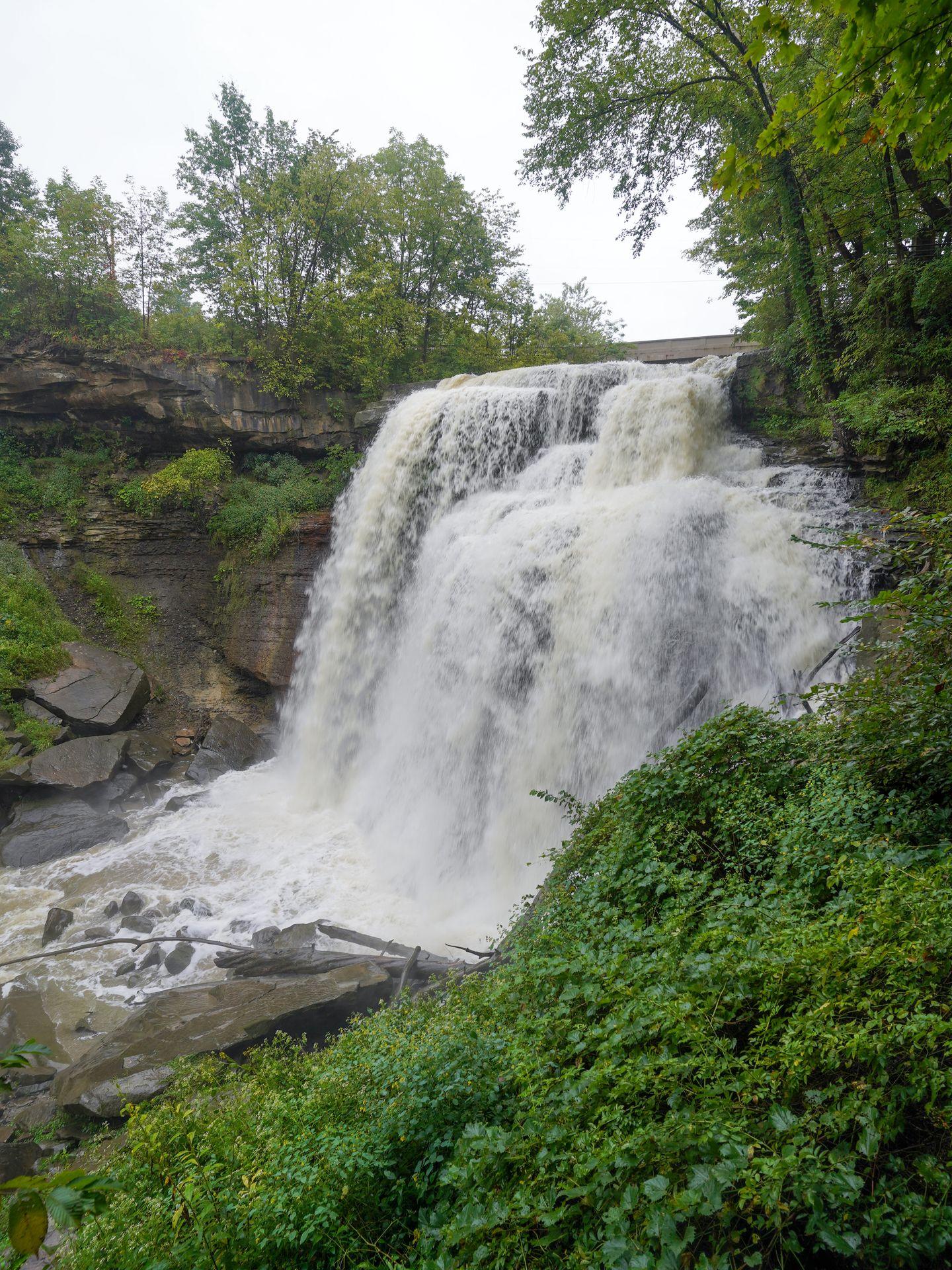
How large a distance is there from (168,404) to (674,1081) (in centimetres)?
1681

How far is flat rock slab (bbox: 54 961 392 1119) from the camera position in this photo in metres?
4.84

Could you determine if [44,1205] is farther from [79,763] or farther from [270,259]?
[270,259]

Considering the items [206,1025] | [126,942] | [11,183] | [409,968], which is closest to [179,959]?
[126,942]

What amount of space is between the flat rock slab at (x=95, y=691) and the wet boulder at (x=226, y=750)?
158cm

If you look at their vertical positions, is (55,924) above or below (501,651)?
below

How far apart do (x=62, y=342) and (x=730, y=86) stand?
1518 cm

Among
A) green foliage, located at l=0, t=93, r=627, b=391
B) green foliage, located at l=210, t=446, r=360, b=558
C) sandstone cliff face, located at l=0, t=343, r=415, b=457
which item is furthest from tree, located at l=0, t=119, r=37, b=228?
A: green foliage, located at l=210, t=446, r=360, b=558

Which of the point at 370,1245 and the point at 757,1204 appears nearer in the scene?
the point at 757,1204

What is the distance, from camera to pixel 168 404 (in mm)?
14953

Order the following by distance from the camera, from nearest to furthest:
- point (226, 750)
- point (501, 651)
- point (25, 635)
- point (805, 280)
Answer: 1. point (501, 651)
2. point (805, 280)
3. point (25, 635)
4. point (226, 750)

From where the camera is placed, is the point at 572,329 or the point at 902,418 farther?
the point at 572,329

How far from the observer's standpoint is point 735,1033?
7.49 ft

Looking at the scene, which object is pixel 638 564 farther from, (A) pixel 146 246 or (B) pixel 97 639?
(A) pixel 146 246

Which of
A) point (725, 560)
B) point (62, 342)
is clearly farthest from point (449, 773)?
point (62, 342)
